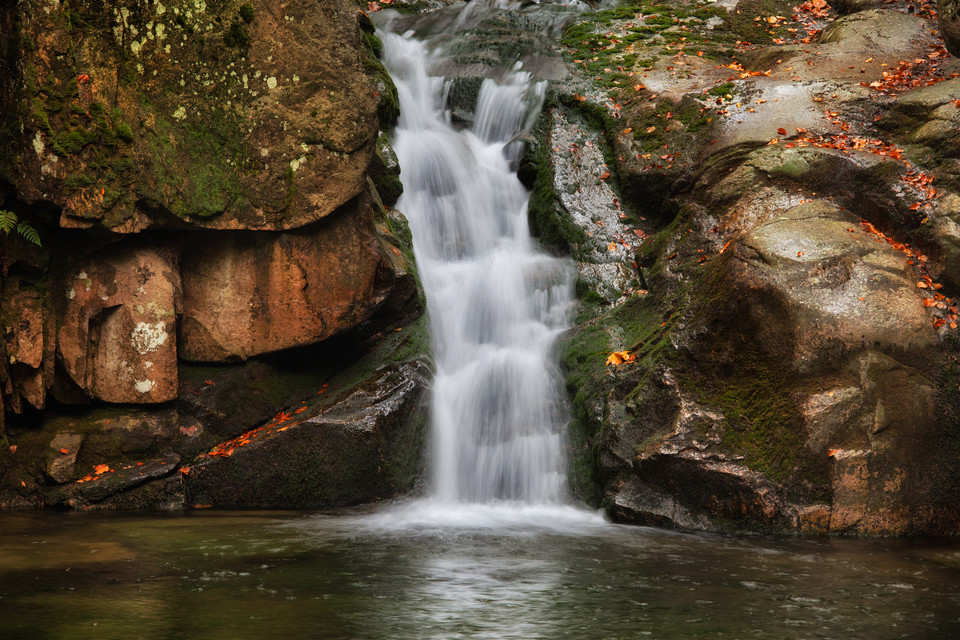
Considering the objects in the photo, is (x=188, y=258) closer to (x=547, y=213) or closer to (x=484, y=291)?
(x=484, y=291)

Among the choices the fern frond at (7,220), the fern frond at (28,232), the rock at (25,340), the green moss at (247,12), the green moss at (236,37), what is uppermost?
the green moss at (247,12)

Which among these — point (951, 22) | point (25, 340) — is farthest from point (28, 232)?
point (951, 22)

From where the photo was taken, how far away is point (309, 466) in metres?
7.37

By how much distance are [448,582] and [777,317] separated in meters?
3.75

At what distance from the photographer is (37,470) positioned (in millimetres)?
7191

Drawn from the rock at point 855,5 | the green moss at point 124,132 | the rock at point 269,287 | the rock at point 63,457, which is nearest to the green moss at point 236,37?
the green moss at point 124,132

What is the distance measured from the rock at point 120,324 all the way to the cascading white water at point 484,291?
286 centimetres

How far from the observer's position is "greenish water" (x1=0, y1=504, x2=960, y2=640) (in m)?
3.81

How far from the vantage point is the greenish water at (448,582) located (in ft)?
12.5

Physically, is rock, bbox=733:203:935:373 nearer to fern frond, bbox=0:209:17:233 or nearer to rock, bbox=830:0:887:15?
fern frond, bbox=0:209:17:233

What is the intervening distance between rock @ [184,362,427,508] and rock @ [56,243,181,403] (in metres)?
0.97

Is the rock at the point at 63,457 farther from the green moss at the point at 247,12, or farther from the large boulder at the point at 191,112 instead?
the green moss at the point at 247,12

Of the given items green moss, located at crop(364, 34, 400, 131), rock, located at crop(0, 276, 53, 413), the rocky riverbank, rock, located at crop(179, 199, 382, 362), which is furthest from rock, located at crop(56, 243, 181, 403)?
green moss, located at crop(364, 34, 400, 131)

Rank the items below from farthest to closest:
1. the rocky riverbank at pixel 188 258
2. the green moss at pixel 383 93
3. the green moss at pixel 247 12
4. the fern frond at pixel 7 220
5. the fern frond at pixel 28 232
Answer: the green moss at pixel 383 93, the green moss at pixel 247 12, the rocky riverbank at pixel 188 258, the fern frond at pixel 28 232, the fern frond at pixel 7 220
